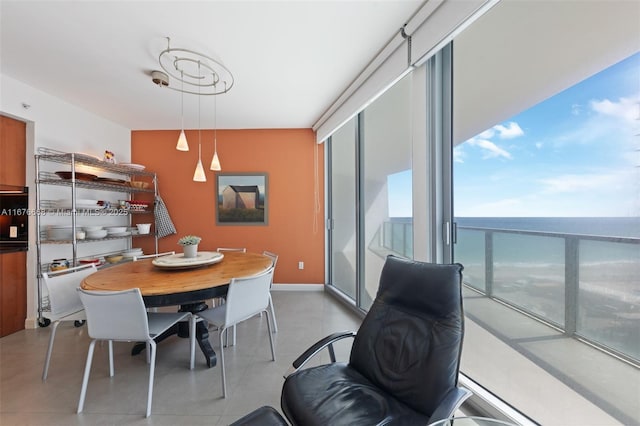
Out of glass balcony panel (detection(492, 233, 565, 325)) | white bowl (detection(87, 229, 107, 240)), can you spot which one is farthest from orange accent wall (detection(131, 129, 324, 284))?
glass balcony panel (detection(492, 233, 565, 325))

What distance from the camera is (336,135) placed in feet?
13.7

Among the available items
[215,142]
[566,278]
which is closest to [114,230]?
[215,142]

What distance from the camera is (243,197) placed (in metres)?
4.30

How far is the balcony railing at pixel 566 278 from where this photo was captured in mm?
1131

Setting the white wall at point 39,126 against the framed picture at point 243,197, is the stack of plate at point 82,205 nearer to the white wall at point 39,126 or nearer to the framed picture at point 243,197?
the white wall at point 39,126

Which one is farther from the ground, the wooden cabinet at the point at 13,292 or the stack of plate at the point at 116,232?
the stack of plate at the point at 116,232

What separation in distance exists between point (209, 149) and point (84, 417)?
3.69 meters

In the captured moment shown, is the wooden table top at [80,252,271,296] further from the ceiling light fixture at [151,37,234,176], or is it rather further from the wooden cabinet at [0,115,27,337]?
the wooden cabinet at [0,115,27,337]

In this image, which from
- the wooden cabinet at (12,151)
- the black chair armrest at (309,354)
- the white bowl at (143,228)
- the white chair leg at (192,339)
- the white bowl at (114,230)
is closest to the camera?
the black chair armrest at (309,354)

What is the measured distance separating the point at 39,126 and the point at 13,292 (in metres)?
1.89

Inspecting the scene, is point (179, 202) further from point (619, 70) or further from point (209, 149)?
point (619, 70)

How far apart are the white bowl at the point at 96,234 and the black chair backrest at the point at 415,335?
361cm

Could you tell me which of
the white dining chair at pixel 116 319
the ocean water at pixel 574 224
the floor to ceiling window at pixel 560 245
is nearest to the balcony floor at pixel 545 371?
the floor to ceiling window at pixel 560 245

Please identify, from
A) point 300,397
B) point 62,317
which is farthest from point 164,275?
point 300,397
